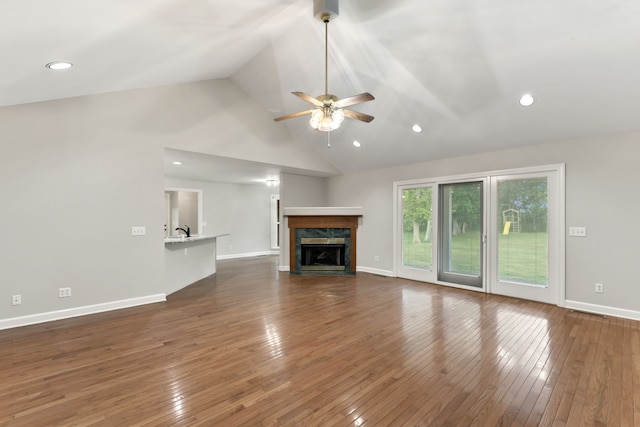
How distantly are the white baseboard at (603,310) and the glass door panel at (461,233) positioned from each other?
1.28 m

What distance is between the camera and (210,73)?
4570mm

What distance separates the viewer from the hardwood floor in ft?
6.40

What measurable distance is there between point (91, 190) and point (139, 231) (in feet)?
2.59

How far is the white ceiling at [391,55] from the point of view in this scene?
243 centimetres

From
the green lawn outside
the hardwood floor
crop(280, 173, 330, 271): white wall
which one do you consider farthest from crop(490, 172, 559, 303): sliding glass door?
crop(280, 173, 330, 271): white wall

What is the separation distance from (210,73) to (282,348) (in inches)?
160

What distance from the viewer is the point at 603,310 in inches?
155

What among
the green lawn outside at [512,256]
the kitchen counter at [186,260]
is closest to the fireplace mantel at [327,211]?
the green lawn outside at [512,256]

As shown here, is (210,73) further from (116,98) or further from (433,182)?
(433,182)

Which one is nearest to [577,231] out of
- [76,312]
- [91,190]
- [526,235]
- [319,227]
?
[526,235]

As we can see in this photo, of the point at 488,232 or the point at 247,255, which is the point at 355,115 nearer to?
the point at 488,232

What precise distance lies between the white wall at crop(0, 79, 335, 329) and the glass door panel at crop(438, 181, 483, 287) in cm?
430

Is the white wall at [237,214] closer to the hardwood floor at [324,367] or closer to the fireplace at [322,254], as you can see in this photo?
the fireplace at [322,254]

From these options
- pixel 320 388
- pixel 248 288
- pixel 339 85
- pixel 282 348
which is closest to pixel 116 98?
pixel 339 85
